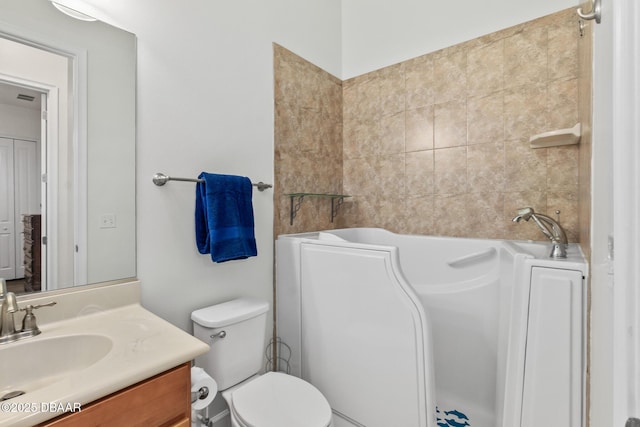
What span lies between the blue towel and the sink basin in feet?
1.74

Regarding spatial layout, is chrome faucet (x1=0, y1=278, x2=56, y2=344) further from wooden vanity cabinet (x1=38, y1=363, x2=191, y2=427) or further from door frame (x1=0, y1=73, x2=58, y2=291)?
wooden vanity cabinet (x1=38, y1=363, x2=191, y2=427)

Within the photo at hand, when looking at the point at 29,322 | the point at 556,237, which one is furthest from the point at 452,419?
the point at 29,322

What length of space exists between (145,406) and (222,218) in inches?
31.9

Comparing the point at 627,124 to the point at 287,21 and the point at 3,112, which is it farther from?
the point at 287,21

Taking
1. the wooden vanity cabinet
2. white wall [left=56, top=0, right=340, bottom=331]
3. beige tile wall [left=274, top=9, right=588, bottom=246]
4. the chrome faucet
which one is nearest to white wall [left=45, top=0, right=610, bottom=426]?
white wall [left=56, top=0, right=340, bottom=331]

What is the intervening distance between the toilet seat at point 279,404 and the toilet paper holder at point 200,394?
196 millimetres

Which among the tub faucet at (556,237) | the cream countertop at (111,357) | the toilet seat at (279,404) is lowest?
the toilet seat at (279,404)

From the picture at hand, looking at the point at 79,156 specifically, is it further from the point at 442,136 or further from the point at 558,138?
the point at 558,138

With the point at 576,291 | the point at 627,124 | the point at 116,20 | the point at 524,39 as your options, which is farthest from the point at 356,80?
the point at 627,124

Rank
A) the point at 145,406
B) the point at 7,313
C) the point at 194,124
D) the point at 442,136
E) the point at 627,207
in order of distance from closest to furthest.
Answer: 1. the point at 627,207
2. the point at 145,406
3. the point at 7,313
4. the point at 194,124
5. the point at 442,136

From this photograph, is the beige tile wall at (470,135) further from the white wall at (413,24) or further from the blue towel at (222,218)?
the blue towel at (222,218)

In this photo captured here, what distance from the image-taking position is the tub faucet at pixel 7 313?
35.4 inches

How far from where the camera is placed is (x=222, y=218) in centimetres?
143

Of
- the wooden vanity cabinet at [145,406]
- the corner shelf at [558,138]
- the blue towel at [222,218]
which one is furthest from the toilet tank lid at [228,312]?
the corner shelf at [558,138]
